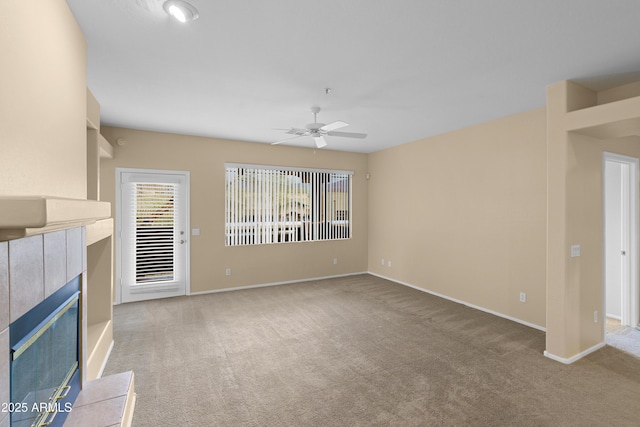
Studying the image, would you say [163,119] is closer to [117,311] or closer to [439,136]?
[117,311]

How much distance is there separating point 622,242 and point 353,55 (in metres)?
4.15

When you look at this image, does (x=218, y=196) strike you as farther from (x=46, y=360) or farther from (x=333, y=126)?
(x=46, y=360)

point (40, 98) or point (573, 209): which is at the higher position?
point (40, 98)

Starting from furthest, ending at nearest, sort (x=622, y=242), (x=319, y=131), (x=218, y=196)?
(x=218, y=196) → (x=622, y=242) → (x=319, y=131)

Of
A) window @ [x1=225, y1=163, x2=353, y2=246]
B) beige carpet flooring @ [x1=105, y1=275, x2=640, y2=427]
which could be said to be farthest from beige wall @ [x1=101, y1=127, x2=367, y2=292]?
beige carpet flooring @ [x1=105, y1=275, x2=640, y2=427]

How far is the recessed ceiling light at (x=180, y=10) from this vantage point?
183 cm

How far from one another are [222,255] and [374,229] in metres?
3.20

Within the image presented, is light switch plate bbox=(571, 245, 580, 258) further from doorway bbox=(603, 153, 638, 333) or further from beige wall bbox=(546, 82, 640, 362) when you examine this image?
doorway bbox=(603, 153, 638, 333)

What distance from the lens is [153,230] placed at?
16.2 ft

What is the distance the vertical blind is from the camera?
4863mm

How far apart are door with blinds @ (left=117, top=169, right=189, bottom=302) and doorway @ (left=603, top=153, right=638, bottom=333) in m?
5.79

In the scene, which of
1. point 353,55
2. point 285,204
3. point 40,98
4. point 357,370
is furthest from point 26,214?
point 285,204

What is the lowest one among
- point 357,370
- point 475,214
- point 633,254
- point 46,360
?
point 357,370

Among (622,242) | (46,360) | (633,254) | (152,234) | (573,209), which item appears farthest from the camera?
(152,234)
